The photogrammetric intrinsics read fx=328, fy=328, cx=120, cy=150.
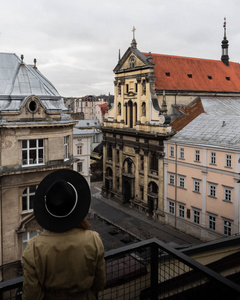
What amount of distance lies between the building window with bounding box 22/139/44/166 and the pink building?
17.0 metres

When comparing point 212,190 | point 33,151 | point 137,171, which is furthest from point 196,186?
point 33,151

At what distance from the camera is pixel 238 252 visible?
8.41m

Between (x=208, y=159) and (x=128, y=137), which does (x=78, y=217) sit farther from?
(x=128, y=137)

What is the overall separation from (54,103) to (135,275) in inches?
648

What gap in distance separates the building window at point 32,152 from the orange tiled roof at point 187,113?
19.9 m

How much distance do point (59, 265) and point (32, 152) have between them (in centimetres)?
1709

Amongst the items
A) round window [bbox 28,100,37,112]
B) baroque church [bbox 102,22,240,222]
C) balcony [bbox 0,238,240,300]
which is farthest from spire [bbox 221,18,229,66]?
balcony [bbox 0,238,240,300]

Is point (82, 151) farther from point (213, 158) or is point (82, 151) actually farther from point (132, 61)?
point (213, 158)

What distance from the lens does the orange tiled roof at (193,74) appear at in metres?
44.0

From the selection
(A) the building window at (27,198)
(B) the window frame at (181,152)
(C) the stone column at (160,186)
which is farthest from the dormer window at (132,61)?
(A) the building window at (27,198)

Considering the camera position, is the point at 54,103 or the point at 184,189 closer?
the point at 54,103

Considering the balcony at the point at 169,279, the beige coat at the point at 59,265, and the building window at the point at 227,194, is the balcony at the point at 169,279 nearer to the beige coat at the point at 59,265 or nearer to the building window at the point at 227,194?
the beige coat at the point at 59,265

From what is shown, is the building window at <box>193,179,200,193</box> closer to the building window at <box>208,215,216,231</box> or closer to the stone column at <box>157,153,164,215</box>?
the building window at <box>208,215,216,231</box>

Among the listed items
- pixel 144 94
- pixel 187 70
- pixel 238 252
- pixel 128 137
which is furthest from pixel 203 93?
pixel 238 252
